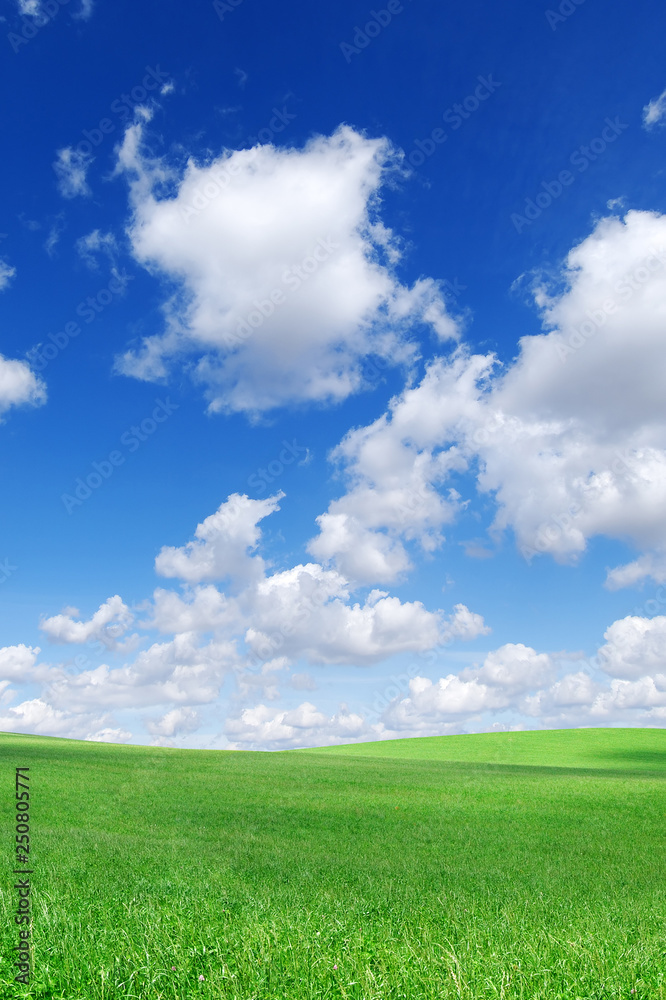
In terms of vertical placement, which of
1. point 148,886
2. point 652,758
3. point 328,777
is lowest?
point 652,758

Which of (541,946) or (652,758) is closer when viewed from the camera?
(541,946)

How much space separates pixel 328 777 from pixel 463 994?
26861 mm

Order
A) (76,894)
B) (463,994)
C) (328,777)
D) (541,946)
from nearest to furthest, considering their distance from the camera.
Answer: (463,994), (541,946), (76,894), (328,777)

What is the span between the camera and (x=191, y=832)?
58.2 ft

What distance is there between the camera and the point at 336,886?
12.4 metres

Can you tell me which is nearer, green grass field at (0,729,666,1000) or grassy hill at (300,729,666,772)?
green grass field at (0,729,666,1000)

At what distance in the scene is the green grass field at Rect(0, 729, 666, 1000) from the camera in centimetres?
635

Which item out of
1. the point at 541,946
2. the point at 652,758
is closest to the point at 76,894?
the point at 541,946

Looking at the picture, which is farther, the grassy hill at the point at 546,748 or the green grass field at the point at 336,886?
the grassy hill at the point at 546,748

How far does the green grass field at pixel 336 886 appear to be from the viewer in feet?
20.8

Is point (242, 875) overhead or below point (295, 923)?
below

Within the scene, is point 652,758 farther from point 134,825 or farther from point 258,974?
point 258,974

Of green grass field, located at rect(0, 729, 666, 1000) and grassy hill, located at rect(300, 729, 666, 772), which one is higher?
green grass field, located at rect(0, 729, 666, 1000)

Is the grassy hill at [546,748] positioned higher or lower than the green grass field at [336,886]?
lower
